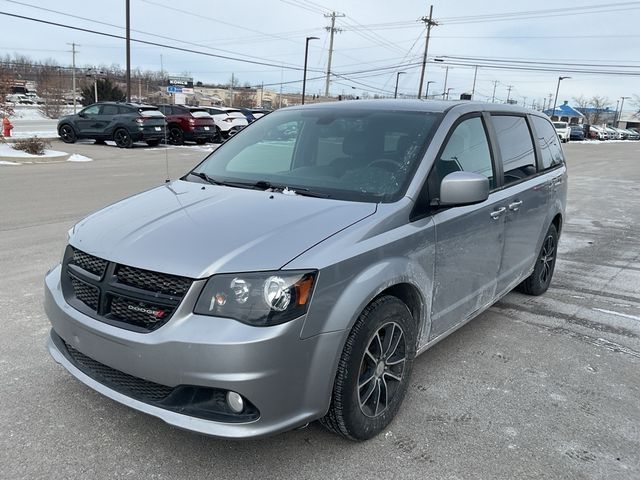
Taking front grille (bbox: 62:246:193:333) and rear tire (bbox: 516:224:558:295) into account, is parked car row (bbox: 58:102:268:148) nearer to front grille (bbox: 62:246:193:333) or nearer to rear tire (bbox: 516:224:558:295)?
rear tire (bbox: 516:224:558:295)

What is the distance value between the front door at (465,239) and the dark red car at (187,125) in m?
21.4

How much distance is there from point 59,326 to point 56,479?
29.4 inches

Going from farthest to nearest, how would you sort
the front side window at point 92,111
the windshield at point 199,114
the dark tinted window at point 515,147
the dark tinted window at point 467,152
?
the windshield at point 199,114 → the front side window at point 92,111 → the dark tinted window at point 515,147 → the dark tinted window at point 467,152

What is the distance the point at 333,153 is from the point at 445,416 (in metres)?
1.80

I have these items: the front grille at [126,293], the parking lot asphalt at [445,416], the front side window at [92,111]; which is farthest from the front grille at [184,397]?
the front side window at [92,111]

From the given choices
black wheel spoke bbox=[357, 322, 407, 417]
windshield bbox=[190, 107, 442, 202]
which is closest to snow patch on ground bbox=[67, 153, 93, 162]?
windshield bbox=[190, 107, 442, 202]

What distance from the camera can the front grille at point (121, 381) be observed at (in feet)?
8.02

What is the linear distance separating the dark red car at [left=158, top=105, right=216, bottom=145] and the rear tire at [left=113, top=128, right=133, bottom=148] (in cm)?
250

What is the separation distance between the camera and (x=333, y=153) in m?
3.62

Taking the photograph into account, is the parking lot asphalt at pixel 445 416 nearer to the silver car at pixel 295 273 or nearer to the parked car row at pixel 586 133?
the silver car at pixel 295 273

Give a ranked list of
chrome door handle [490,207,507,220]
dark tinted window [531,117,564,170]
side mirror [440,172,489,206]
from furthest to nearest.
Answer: dark tinted window [531,117,564,170] → chrome door handle [490,207,507,220] → side mirror [440,172,489,206]

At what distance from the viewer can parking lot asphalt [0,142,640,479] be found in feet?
8.63

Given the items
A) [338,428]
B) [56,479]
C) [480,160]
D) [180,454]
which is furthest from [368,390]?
[480,160]

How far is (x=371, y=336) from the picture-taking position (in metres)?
2.67
